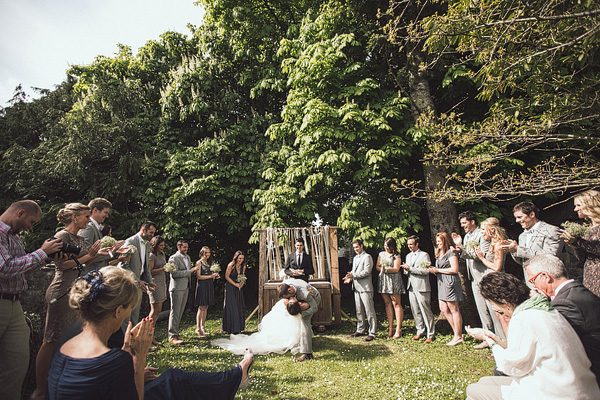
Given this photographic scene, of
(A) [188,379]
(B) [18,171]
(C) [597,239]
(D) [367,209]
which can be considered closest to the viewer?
(A) [188,379]

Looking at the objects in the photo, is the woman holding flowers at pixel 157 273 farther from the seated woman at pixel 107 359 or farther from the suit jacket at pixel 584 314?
the suit jacket at pixel 584 314

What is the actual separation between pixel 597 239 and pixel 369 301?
15.0 ft

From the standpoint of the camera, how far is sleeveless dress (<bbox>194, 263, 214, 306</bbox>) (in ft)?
26.1

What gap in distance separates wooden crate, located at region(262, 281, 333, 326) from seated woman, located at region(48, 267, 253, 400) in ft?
19.5

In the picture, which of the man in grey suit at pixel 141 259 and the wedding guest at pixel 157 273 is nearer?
the man in grey suit at pixel 141 259

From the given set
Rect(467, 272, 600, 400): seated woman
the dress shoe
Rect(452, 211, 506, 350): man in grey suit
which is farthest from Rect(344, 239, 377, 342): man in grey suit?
Rect(467, 272, 600, 400): seated woman

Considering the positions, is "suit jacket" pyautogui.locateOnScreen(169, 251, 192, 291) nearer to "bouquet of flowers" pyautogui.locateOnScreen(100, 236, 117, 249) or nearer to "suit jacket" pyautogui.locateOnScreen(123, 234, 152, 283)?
"suit jacket" pyautogui.locateOnScreen(123, 234, 152, 283)

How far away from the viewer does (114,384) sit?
1.79m

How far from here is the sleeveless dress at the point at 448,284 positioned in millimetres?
6426

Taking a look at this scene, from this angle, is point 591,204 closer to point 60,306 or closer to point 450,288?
point 450,288

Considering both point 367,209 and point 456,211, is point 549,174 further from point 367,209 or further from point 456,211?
point 367,209

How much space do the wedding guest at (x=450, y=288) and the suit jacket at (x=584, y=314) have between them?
3.94 metres

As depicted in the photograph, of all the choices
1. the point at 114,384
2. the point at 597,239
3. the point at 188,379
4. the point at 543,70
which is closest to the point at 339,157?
the point at 543,70

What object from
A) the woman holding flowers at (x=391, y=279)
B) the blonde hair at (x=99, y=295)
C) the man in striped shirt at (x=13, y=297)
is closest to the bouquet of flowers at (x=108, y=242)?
Answer: the man in striped shirt at (x=13, y=297)
